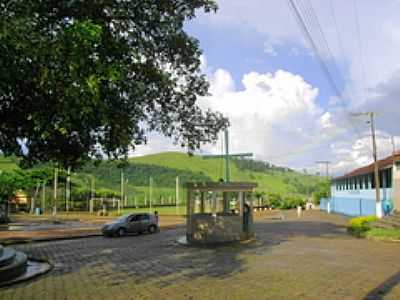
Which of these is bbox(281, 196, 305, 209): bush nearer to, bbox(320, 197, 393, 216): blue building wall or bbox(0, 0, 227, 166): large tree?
bbox(320, 197, 393, 216): blue building wall

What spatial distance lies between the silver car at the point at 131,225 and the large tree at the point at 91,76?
1509cm

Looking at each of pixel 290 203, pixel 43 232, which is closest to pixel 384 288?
pixel 43 232

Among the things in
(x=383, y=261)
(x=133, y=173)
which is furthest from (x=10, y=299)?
(x=133, y=173)

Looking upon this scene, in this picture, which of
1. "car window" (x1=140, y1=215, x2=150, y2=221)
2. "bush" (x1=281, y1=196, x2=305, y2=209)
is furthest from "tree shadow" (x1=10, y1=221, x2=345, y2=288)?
"bush" (x1=281, y1=196, x2=305, y2=209)

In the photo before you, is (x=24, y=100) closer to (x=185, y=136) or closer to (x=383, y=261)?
(x=185, y=136)

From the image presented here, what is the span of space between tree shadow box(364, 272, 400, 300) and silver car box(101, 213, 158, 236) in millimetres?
19550

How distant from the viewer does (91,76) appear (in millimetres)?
7809

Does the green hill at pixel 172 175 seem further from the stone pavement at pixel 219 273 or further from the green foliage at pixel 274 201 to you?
the stone pavement at pixel 219 273

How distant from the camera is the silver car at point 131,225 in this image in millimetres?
29672

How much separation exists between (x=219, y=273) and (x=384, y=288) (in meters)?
4.15

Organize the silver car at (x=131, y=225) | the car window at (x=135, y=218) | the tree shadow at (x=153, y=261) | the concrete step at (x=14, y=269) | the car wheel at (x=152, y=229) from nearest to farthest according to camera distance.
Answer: the concrete step at (x=14, y=269)
the tree shadow at (x=153, y=261)
the silver car at (x=131, y=225)
the car window at (x=135, y=218)
the car wheel at (x=152, y=229)

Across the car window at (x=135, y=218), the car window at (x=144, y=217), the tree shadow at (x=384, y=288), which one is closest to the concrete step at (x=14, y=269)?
the tree shadow at (x=384, y=288)

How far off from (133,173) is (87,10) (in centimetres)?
11562

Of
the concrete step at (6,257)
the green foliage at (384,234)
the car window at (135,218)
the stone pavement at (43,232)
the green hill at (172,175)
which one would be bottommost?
the stone pavement at (43,232)
